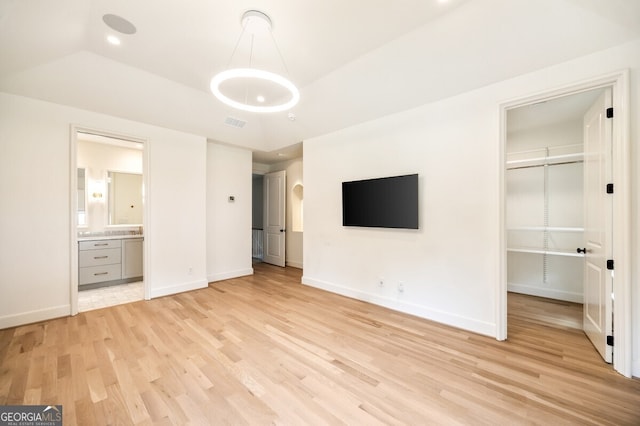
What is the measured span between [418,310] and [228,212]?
423cm

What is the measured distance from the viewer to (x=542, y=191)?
167 inches

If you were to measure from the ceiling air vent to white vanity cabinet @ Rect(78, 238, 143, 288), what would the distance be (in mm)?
3175

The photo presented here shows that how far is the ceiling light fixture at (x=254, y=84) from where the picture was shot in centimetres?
218

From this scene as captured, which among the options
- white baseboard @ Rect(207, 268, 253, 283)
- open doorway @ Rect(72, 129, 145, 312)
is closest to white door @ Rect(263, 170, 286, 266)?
white baseboard @ Rect(207, 268, 253, 283)

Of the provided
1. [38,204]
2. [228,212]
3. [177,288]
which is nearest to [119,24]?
[38,204]

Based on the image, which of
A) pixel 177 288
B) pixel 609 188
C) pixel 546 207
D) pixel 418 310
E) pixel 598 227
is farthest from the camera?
pixel 177 288

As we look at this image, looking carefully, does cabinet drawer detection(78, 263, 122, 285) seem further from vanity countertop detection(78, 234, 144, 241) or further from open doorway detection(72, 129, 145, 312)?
vanity countertop detection(78, 234, 144, 241)

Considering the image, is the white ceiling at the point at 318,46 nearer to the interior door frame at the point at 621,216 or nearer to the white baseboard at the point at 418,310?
the interior door frame at the point at 621,216

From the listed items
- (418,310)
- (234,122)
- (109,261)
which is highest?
(234,122)

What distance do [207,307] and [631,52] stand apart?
554 centimetres

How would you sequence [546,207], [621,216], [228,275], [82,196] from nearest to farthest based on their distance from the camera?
[621,216] → [546,207] → [82,196] → [228,275]

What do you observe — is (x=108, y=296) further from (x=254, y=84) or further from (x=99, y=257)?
(x=254, y=84)

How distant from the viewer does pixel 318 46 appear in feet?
Answer: 9.51

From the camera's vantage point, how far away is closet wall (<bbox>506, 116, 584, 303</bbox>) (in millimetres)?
3973
